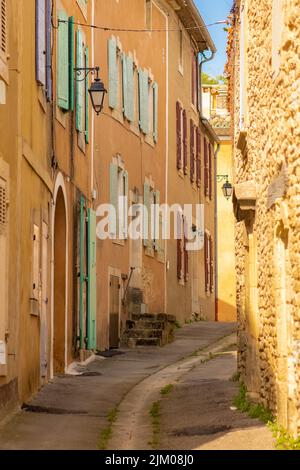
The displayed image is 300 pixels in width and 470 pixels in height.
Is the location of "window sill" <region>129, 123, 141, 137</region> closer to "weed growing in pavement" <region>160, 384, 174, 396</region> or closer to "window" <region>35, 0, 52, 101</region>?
"window" <region>35, 0, 52, 101</region>

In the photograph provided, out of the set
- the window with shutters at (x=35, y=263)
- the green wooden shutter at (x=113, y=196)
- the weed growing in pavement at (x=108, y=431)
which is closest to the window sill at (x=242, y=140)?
the window with shutters at (x=35, y=263)

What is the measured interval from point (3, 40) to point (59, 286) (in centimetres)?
655

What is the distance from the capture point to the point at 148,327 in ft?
81.1

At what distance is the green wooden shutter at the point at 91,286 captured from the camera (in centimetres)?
2042

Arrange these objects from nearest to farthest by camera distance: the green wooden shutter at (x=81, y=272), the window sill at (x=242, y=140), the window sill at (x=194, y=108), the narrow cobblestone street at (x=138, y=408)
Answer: the narrow cobblestone street at (x=138, y=408)
the window sill at (x=242, y=140)
the green wooden shutter at (x=81, y=272)
the window sill at (x=194, y=108)

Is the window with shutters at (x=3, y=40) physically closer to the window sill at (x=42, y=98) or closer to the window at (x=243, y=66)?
the window sill at (x=42, y=98)

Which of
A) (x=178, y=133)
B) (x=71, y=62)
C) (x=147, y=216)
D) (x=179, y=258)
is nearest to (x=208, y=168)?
(x=178, y=133)

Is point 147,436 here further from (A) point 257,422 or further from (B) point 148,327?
(B) point 148,327

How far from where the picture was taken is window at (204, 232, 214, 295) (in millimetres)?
35906

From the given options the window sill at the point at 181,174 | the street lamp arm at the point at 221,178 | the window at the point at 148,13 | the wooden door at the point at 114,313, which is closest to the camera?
the wooden door at the point at 114,313

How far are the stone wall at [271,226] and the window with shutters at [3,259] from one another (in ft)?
8.72

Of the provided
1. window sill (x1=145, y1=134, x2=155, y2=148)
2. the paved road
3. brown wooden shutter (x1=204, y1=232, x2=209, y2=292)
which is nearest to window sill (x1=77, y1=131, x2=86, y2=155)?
the paved road
